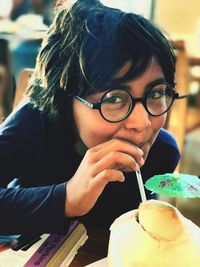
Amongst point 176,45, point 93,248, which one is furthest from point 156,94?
point 176,45

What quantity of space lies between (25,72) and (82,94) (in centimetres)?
51

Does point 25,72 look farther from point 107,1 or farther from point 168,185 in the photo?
point 168,185

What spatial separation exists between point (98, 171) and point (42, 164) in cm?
29

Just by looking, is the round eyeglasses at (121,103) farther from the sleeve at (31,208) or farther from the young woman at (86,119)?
the sleeve at (31,208)

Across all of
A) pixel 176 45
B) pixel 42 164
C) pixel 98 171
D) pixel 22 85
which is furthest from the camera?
pixel 176 45

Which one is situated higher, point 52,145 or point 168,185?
point 168,185

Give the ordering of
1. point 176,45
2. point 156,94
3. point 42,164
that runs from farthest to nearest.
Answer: point 176,45 < point 42,164 < point 156,94

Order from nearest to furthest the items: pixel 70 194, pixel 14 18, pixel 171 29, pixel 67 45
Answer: pixel 70 194 → pixel 67 45 → pixel 14 18 → pixel 171 29

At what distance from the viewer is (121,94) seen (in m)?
0.71

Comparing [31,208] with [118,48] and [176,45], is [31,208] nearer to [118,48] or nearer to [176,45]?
[118,48]

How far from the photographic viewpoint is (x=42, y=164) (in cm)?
90

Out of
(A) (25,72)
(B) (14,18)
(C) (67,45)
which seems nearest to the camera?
(C) (67,45)

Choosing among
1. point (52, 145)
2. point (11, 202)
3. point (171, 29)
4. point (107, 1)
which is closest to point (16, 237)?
point (11, 202)

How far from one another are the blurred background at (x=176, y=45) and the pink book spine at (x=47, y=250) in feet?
4.87
